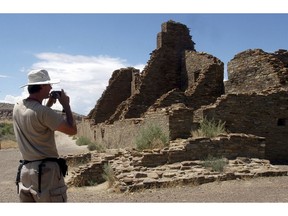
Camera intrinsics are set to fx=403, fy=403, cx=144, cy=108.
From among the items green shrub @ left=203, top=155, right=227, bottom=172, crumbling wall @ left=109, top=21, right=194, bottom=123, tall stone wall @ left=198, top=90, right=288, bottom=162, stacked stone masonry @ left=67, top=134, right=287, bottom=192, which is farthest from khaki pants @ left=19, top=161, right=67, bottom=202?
crumbling wall @ left=109, top=21, right=194, bottom=123

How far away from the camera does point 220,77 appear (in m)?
18.3

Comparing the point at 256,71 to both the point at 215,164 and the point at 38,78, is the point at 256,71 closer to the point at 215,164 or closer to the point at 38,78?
the point at 215,164

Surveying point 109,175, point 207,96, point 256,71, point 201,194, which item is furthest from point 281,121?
point 201,194

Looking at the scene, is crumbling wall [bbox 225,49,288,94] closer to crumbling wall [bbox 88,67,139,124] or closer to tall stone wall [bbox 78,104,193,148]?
tall stone wall [bbox 78,104,193,148]

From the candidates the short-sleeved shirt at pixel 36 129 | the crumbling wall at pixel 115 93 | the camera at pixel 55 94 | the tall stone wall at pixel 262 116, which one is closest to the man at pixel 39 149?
the short-sleeved shirt at pixel 36 129

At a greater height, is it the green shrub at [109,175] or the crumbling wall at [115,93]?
the crumbling wall at [115,93]

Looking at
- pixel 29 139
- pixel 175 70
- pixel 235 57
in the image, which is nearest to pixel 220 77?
pixel 235 57

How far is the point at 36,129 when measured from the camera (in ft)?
13.3

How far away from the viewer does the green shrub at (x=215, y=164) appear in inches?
398

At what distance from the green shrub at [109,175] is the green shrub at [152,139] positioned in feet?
4.91

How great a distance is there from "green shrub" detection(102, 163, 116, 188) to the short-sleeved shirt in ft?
20.3

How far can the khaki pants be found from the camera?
4.00 metres

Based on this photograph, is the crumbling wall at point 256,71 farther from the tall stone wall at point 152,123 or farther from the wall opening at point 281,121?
the tall stone wall at point 152,123

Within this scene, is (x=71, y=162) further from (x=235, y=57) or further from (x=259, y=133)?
(x=235, y=57)
